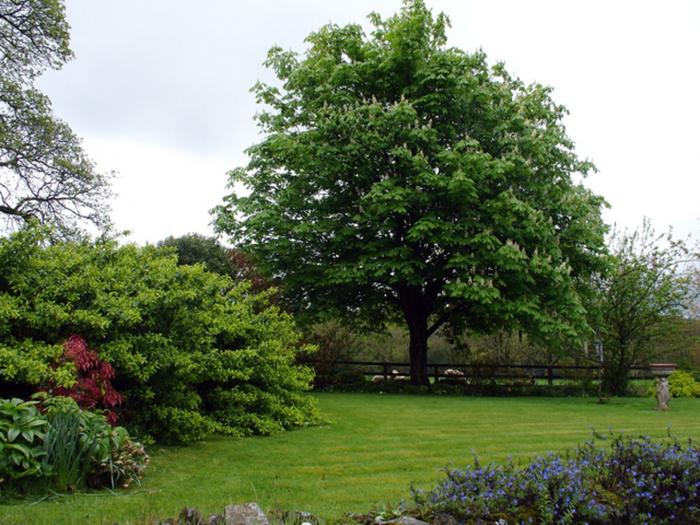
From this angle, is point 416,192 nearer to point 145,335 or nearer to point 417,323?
point 417,323

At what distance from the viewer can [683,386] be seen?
59.2 feet

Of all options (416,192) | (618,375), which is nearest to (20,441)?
(416,192)

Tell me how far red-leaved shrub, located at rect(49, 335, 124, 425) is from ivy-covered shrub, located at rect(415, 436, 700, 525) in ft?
11.6

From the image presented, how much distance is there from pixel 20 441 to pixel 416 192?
1161cm

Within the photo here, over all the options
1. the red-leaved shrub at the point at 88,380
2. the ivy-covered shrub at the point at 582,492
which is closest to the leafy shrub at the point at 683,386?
the ivy-covered shrub at the point at 582,492

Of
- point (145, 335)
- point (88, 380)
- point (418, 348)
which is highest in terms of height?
point (145, 335)

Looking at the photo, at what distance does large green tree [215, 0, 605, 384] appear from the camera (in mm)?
14922

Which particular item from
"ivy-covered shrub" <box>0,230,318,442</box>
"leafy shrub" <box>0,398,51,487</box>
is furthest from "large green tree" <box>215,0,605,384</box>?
"leafy shrub" <box>0,398,51,487</box>

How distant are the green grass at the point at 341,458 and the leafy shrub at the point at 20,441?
294 millimetres

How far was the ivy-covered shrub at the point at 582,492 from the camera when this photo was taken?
380 centimetres

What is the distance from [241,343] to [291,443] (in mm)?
1916

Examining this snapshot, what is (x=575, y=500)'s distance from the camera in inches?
150

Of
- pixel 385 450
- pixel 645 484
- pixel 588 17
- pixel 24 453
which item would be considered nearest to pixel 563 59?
pixel 588 17

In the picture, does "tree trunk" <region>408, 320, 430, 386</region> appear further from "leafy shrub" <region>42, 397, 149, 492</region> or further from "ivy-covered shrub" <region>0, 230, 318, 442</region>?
"leafy shrub" <region>42, 397, 149, 492</region>
